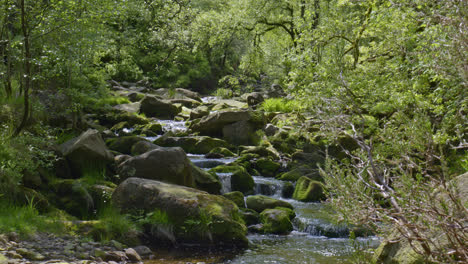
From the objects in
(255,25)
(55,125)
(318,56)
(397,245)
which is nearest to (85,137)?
(55,125)

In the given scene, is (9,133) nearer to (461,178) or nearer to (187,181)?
(187,181)

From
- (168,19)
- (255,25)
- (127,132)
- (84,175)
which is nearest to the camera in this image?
(84,175)

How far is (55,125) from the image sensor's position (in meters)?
12.6

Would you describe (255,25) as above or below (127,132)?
above

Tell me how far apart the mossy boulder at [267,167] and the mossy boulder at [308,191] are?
1.89 metres

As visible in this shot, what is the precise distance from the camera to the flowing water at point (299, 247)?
702 cm

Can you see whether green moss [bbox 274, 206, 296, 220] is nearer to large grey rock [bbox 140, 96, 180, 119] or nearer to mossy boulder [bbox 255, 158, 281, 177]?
mossy boulder [bbox 255, 158, 281, 177]

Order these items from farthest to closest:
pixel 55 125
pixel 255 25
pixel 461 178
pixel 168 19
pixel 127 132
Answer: pixel 255 25 → pixel 127 132 → pixel 55 125 → pixel 168 19 → pixel 461 178

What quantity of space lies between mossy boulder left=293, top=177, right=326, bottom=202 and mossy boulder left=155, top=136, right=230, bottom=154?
4583 mm

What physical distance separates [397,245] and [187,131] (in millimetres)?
12985

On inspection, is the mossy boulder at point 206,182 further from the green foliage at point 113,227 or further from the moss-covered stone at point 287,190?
the green foliage at point 113,227

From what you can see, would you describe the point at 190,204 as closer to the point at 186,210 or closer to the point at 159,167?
the point at 186,210

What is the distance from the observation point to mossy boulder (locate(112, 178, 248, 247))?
303 inches

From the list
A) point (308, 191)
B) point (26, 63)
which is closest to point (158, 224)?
point (26, 63)
